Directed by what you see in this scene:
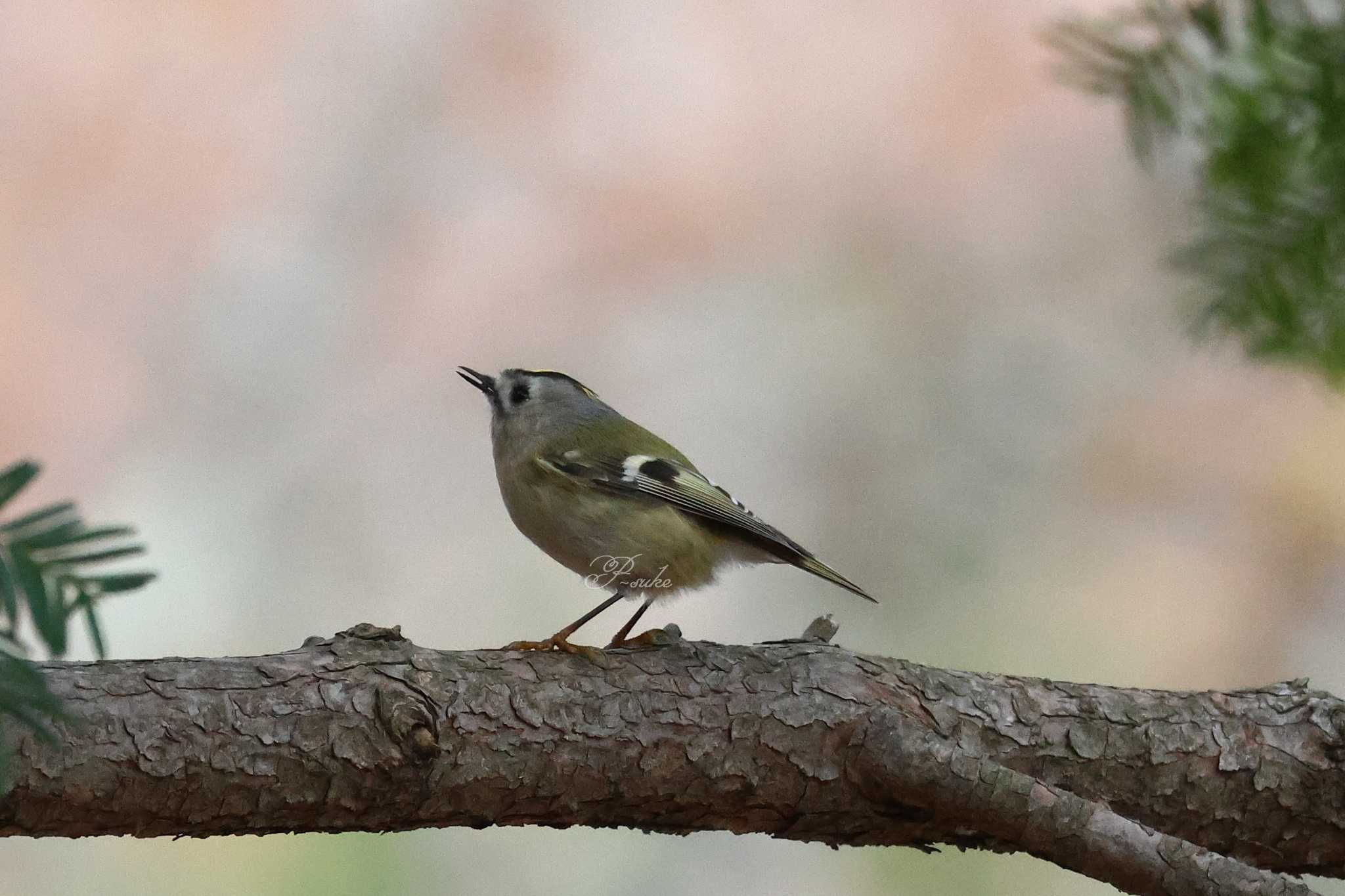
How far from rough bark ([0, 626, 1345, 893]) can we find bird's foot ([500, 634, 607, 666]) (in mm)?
15

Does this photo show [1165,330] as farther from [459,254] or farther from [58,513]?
[58,513]

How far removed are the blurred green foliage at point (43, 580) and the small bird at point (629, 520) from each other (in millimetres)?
1542

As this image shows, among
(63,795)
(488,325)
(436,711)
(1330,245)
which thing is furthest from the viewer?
(488,325)

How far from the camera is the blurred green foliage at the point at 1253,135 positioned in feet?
3.01

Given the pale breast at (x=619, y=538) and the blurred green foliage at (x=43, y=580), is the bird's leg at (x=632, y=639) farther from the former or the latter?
the blurred green foliage at (x=43, y=580)

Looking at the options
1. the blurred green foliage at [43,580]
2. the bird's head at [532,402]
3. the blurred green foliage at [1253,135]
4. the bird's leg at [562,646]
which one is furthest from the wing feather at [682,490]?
the blurred green foliage at [43,580]

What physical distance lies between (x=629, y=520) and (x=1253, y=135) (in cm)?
141

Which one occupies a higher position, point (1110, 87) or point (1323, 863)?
point (1110, 87)

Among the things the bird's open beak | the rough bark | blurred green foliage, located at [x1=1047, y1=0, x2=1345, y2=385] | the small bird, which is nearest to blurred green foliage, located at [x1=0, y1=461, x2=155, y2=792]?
blurred green foliage, located at [x1=1047, y1=0, x2=1345, y2=385]

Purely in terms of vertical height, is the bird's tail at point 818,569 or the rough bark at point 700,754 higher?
the bird's tail at point 818,569

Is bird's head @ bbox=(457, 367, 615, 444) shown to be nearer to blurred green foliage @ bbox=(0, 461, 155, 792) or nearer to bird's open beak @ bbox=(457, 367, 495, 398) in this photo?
bird's open beak @ bbox=(457, 367, 495, 398)

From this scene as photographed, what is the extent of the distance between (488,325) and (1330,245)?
2746mm

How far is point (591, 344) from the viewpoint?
3.58 meters

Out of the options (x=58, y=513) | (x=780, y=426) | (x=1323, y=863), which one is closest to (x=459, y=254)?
(x=780, y=426)
